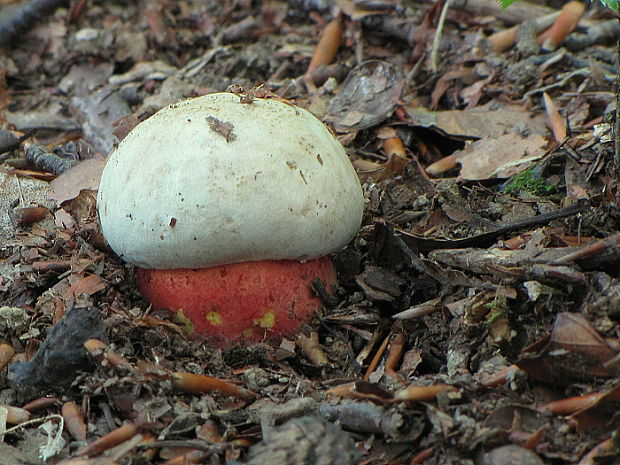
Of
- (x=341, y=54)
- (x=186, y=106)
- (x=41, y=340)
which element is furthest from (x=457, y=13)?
(x=41, y=340)

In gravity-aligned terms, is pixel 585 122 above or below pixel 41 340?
below

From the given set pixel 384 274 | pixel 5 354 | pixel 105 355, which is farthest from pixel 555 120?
pixel 5 354

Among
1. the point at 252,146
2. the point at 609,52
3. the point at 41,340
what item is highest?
the point at 252,146

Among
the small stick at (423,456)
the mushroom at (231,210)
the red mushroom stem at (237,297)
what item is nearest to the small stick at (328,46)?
the mushroom at (231,210)

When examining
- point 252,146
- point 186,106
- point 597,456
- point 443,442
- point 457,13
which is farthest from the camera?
point 457,13

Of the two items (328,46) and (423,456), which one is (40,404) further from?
(328,46)

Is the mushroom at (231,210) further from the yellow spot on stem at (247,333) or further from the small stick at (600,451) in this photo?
the small stick at (600,451)

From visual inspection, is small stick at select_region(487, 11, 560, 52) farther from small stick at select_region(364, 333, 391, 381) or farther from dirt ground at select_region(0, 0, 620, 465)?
small stick at select_region(364, 333, 391, 381)

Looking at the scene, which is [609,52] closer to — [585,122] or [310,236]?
[585,122]

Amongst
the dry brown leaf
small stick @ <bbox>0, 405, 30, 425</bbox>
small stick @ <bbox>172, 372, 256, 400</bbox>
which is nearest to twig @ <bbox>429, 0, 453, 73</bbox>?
the dry brown leaf
